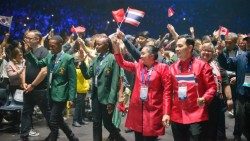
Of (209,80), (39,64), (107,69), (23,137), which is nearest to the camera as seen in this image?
(209,80)

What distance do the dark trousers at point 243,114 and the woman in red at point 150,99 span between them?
2577 mm

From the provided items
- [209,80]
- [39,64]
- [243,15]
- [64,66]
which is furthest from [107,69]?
[243,15]

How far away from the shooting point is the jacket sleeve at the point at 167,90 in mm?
5988

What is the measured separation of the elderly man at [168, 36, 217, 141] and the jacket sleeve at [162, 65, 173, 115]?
6 cm

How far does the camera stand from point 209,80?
19.8 ft

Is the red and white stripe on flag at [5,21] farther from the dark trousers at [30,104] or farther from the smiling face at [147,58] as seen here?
the smiling face at [147,58]

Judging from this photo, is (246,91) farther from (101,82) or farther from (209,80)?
(101,82)

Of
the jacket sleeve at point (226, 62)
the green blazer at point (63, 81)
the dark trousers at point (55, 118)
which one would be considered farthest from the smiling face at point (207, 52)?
the dark trousers at point (55, 118)

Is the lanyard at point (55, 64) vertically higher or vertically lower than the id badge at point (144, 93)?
higher

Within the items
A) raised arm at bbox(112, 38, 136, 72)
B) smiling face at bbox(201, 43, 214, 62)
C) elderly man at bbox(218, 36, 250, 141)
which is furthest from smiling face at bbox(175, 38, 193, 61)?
elderly man at bbox(218, 36, 250, 141)

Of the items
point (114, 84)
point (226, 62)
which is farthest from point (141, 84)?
point (226, 62)

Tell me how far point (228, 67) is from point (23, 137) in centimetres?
467

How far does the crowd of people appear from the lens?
603 centimetres

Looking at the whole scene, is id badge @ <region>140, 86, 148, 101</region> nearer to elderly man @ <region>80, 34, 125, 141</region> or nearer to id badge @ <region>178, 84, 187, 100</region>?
id badge @ <region>178, 84, 187, 100</region>
